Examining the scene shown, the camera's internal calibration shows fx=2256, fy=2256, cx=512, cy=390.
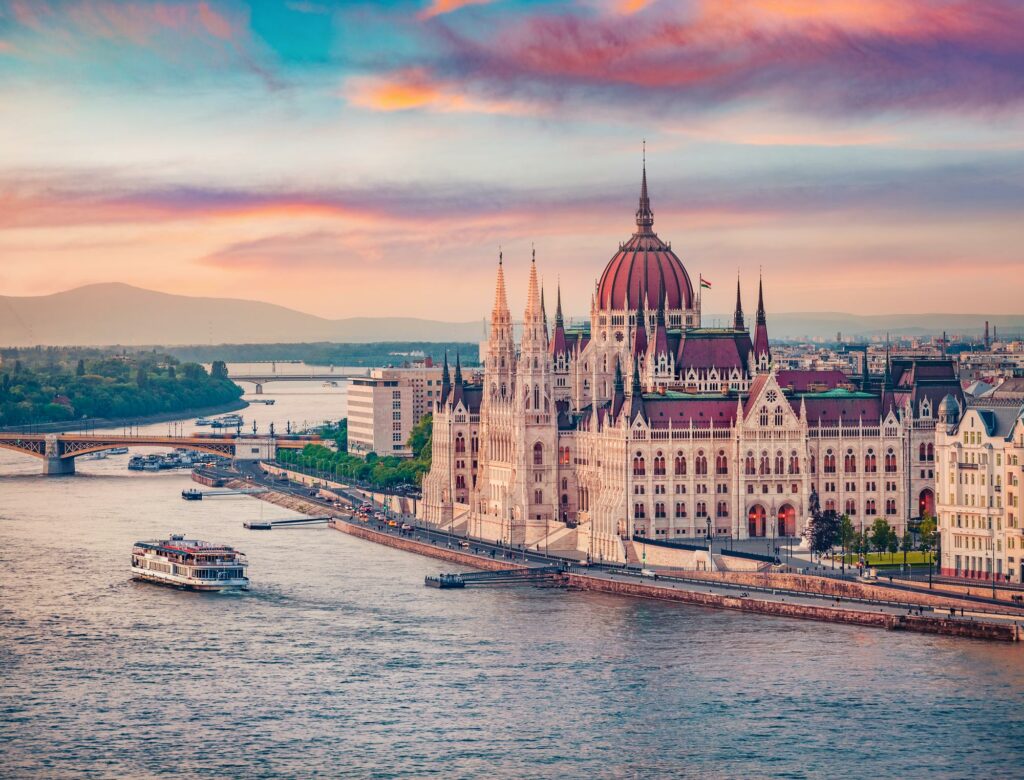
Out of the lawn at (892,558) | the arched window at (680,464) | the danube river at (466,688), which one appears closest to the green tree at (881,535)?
the lawn at (892,558)

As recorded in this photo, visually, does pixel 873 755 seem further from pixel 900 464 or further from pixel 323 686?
pixel 900 464

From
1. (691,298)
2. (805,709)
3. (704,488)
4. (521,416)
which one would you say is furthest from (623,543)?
(805,709)

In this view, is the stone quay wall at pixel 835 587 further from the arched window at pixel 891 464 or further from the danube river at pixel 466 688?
the arched window at pixel 891 464

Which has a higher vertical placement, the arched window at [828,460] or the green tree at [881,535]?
the arched window at [828,460]

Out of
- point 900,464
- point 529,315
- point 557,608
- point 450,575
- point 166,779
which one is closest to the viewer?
point 166,779

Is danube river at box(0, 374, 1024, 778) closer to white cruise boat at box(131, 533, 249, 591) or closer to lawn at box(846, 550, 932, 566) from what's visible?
white cruise boat at box(131, 533, 249, 591)

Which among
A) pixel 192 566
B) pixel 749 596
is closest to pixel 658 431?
pixel 749 596
